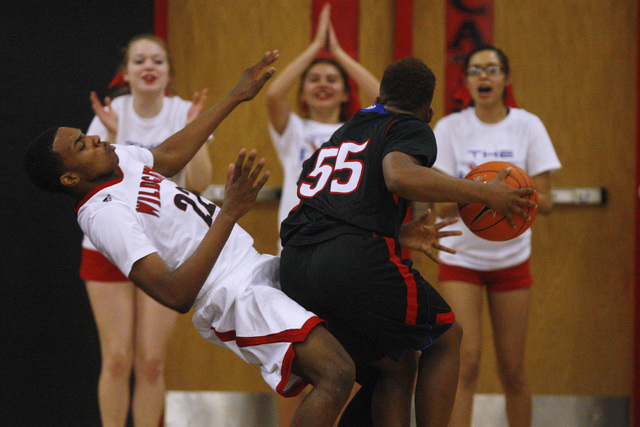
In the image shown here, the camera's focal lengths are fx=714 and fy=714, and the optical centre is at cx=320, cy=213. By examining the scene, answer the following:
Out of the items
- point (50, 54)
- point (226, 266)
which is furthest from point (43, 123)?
point (226, 266)

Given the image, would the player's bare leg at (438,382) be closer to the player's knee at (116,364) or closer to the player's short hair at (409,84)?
the player's short hair at (409,84)

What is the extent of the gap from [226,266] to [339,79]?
1.81 meters

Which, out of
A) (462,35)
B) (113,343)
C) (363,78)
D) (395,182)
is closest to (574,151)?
(462,35)

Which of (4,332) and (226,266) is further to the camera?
(4,332)

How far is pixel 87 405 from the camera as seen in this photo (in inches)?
169

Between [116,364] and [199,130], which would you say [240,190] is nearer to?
[199,130]

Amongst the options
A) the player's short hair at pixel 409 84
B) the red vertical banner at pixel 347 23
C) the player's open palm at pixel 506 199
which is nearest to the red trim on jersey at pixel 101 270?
the player's short hair at pixel 409 84

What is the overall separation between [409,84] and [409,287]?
2.38 feet

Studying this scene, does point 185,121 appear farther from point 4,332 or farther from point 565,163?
point 565,163

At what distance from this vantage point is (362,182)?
2.46 meters

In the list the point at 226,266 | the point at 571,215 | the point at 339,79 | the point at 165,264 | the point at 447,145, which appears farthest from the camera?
the point at 571,215

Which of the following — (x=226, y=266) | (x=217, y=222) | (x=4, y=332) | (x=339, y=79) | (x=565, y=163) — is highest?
(x=339, y=79)

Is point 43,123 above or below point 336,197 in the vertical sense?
above

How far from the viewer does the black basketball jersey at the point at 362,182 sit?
8.02 ft
